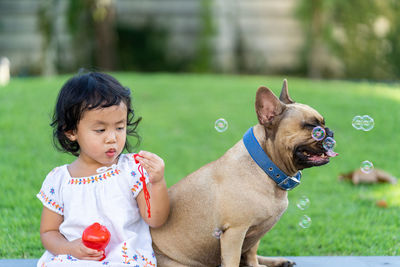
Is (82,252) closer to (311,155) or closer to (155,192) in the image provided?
(155,192)

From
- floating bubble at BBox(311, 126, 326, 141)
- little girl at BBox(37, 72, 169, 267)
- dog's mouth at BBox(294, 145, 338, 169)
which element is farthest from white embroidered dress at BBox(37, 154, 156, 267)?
floating bubble at BBox(311, 126, 326, 141)

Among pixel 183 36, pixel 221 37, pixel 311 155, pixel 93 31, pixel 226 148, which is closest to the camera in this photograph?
pixel 311 155

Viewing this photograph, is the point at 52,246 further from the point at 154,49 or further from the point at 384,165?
the point at 154,49

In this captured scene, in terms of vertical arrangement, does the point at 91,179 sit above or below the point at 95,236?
above

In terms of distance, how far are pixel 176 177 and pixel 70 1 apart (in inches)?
343

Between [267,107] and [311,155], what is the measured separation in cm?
36

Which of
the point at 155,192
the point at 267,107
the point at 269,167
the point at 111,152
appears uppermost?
the point at 267,107

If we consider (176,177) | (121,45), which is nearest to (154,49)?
(121,45)

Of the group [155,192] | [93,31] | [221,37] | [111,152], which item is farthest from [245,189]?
[93,31]

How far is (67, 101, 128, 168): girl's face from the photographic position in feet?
9.31

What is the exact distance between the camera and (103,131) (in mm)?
2857

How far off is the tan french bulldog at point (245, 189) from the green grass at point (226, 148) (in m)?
1.20

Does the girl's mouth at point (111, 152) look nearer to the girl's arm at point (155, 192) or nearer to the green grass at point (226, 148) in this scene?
the girl's arm at point (155, 192)

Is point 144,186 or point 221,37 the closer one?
point 144,186
